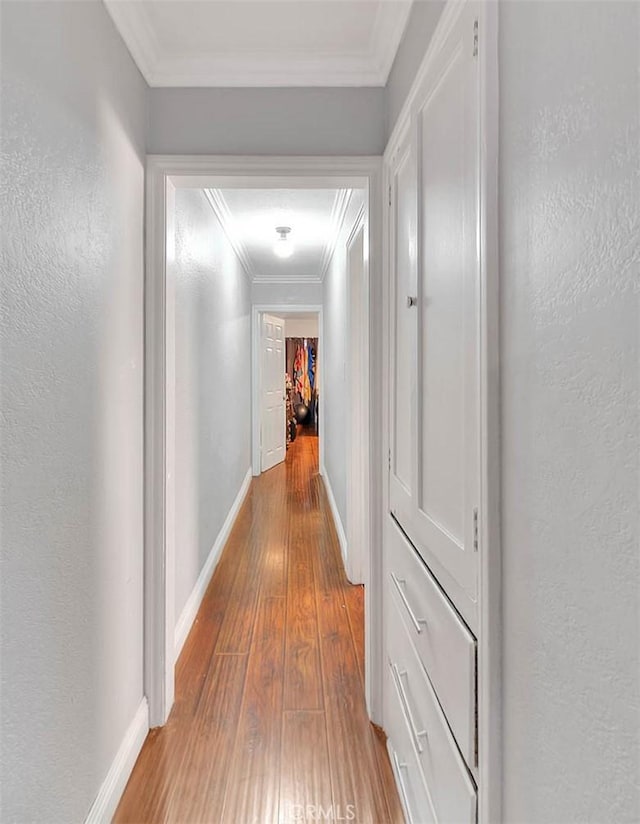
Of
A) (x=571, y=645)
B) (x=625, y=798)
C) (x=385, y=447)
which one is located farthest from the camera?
(x=385, y=447)

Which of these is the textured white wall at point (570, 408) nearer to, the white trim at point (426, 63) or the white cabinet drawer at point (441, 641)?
the white cabinet drawer at point (441, 641)

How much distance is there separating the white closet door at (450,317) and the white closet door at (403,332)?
0.07 m

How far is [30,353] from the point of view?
107cm

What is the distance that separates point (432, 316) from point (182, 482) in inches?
67.1

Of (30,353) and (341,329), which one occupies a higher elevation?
(341,329)

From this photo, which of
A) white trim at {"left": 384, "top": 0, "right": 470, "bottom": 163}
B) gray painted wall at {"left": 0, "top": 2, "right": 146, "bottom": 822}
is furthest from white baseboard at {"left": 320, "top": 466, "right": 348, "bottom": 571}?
white trim at {"left": 384, "top": 0, "right": 470, "bottom": 163}

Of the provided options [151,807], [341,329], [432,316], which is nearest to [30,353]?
[432,316]

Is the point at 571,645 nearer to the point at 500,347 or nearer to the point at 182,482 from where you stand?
the point at 500,347

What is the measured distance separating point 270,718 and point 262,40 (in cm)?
254

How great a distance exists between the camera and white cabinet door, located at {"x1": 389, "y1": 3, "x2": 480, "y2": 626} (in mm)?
991

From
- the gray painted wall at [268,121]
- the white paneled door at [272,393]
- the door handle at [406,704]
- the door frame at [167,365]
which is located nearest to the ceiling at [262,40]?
the gray painted wall at [268,121]

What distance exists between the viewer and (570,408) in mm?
690

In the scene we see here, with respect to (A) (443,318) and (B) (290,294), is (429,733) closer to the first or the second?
(A) (443,318)

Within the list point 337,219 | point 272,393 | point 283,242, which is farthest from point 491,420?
point 272,393
